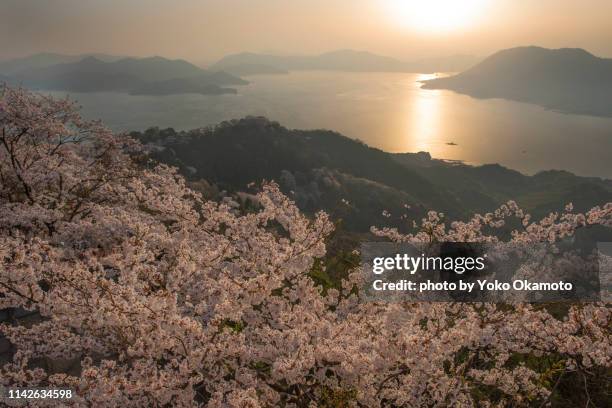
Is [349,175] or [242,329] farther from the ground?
[242,329]

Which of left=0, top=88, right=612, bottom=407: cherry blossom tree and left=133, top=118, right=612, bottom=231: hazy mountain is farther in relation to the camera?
left=133, top=118, right=612, bottom=231: hazy mountain

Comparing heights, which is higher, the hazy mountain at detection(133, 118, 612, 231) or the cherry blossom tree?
the cherry blossom tree

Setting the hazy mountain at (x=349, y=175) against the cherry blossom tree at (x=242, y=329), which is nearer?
the cherry blossom tree at (x=242, y=329)

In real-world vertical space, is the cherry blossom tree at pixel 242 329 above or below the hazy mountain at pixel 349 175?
above

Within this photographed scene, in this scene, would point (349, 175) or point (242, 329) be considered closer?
point (242, 329)
